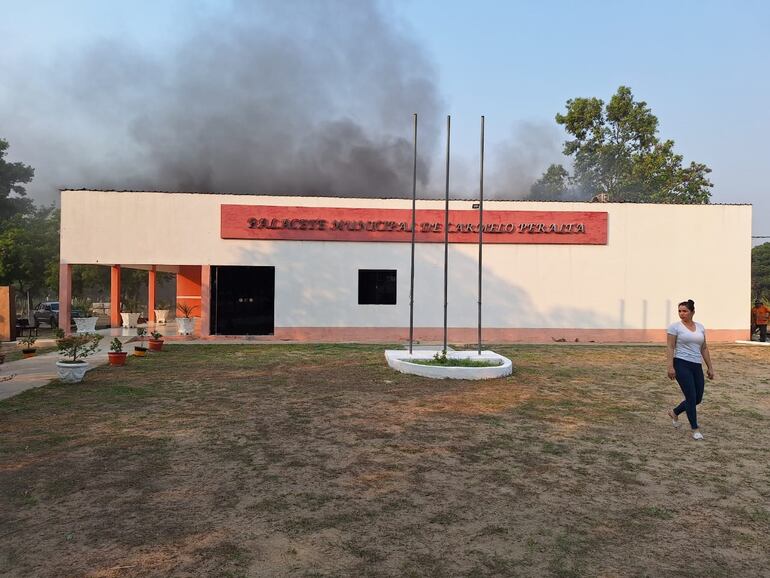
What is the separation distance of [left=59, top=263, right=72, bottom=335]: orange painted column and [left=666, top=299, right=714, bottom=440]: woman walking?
1955 centimetres

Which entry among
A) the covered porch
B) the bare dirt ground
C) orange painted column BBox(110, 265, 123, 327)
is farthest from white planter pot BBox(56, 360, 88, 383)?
orange painted column BBox(110, 265, 123, 327)

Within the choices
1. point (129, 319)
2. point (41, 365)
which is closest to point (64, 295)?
point (129, 319)

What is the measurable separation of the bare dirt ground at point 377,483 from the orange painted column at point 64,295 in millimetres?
11139

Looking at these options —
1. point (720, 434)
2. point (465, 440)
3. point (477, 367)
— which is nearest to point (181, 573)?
point (465, 440)

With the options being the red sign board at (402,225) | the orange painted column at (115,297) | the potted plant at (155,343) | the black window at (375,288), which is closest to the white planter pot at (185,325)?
the red sign board at (402,225)

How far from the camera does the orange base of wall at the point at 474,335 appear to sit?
2080 cm

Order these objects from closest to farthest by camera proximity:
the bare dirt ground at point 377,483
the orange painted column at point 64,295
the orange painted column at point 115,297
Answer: the bare dirt ground at point 377,483
the orange painted column at point 64,295
the orange painted column at point 115,297

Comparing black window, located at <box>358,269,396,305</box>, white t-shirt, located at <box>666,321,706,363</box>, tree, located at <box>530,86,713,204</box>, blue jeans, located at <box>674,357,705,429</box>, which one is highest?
tree, located at <box>530,86,713,204</box>

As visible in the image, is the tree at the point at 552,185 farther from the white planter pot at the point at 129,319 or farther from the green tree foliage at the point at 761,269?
the white planter pot at the point at 129,319

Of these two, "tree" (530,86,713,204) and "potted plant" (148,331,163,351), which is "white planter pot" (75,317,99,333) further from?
"tree" (530,86,713,204)

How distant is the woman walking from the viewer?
279 inches

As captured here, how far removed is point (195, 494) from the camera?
4.98 meters

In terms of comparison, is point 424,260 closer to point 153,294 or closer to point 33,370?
point 33,370

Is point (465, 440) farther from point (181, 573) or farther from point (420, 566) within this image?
point (181, 573)
